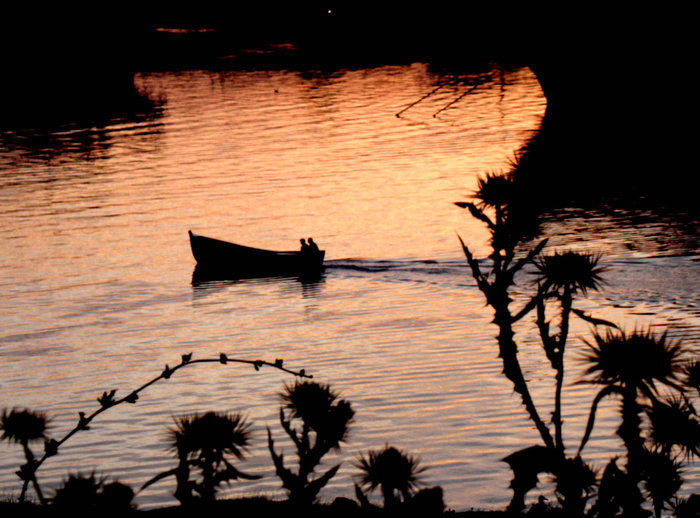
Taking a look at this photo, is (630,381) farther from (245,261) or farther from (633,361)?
(245,261)

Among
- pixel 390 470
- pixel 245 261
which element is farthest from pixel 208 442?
pixel 245 261

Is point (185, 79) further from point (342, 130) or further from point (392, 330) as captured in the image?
point (392, 330)

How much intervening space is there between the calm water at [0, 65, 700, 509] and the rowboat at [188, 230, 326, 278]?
2.99 feet

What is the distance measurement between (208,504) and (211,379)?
18.3 m

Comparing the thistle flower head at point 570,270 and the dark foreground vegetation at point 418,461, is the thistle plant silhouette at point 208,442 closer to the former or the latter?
the dark foreground vegetation at point 418,461

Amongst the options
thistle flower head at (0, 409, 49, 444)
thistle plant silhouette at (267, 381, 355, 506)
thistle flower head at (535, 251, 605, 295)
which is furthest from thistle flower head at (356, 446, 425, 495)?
thistle flower head at (0, 409, 49, 444)

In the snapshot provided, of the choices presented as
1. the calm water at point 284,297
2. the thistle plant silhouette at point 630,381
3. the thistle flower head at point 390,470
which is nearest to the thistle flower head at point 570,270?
the thistle plant silhouette at point 630,381

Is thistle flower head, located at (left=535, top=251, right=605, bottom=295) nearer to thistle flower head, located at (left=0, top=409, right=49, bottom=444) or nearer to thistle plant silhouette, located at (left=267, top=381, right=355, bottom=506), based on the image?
thistle plant silhouette, located at (left=267, top=381, right=355, bottom=506)

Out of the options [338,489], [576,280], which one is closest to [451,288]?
[338,489]

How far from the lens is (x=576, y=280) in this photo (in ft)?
23.2

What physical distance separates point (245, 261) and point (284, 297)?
10.4 feet

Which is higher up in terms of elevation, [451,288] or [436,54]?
[451,288]

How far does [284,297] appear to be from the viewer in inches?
1340

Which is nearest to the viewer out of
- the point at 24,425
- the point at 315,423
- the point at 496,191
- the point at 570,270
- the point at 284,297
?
the point at 315,423
